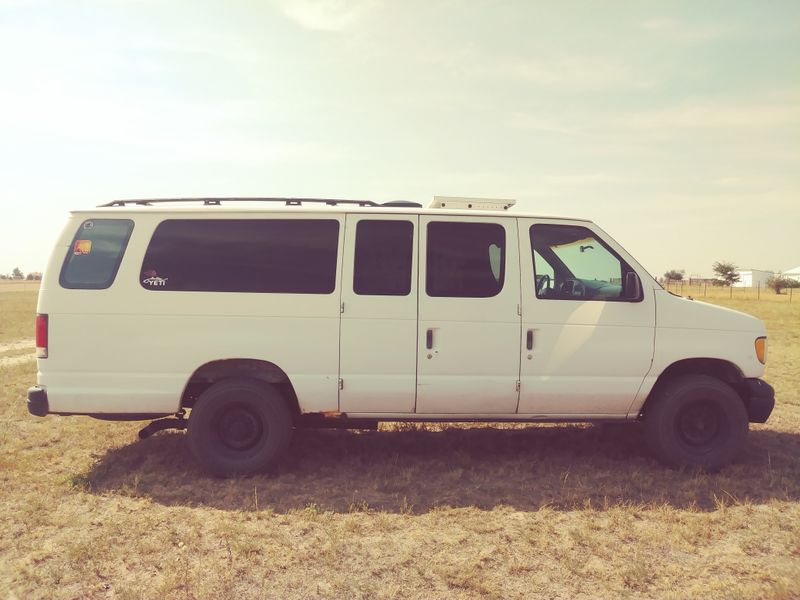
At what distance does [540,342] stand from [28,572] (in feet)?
13.1

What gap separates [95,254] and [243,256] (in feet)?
4.20

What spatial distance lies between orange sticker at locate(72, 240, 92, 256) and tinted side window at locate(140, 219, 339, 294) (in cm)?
51

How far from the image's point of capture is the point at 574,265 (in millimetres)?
5367

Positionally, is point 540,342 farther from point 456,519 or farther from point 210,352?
point 210,352

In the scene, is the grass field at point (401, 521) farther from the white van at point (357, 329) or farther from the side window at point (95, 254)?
the side window at point (95, 254)

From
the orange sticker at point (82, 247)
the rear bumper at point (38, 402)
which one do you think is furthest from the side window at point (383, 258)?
the rear bumper at point (38, 402)

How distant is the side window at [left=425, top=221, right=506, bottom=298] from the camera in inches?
203

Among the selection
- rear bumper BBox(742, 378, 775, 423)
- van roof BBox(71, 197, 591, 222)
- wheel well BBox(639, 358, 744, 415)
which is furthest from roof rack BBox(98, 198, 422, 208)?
rear bumper BBox(742, 378, 775, 423)

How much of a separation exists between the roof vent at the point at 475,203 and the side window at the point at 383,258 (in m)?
0.59

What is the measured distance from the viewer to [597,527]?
4.19 m

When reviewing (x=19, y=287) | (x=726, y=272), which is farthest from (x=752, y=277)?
(x=19, y=287)

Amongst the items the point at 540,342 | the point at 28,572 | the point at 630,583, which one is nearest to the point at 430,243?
the point at 540,342

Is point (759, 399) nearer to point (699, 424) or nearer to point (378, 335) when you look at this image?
point (699, 424)

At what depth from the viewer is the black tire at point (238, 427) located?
5.07 meters
